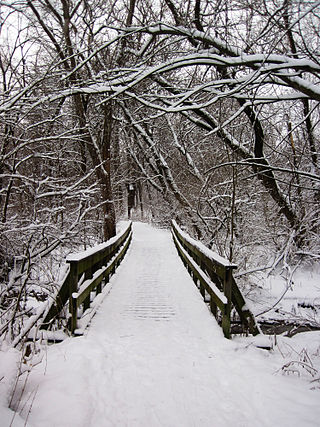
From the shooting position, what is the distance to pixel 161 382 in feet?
9.19

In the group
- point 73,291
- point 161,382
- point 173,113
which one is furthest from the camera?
point 173,113

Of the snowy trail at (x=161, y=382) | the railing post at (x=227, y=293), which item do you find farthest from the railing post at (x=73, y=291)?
the railing post at (x=227, y=293)

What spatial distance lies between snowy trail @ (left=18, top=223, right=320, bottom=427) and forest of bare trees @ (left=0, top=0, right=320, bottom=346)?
39.0 inches

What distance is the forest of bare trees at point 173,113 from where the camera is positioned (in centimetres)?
427

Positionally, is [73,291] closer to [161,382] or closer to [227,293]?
[161,382]

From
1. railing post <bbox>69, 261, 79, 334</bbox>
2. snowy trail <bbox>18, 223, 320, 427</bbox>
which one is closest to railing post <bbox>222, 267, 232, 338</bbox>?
snowy trail <bbox>18, 223, 320, 427</bbox>

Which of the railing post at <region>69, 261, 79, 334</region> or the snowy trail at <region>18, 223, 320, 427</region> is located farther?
the railing post at <region>69, 261, 79, 334</region>

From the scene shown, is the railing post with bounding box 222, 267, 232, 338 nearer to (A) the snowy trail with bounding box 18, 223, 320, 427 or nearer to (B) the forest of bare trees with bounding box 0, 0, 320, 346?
(A) the snowy trail with bounding box 18, 223, 320, 427

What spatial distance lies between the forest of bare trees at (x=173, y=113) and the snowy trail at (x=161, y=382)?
99cm

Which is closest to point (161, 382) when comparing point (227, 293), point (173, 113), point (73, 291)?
point (227, 293)

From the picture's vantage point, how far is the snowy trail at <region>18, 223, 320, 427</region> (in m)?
2.29

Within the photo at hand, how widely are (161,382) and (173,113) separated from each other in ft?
26.3

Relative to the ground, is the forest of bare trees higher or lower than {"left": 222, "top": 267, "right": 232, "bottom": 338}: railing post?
higher

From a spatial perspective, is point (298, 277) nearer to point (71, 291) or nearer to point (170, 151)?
point (71, 291)
